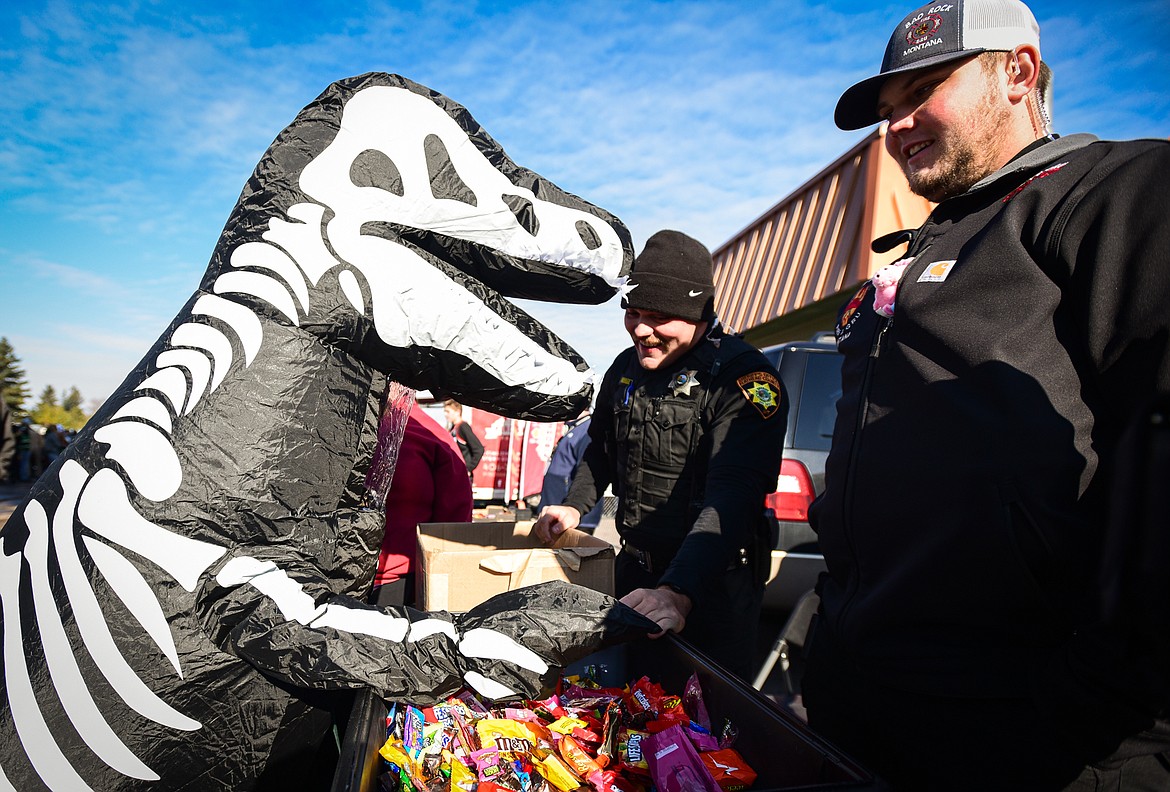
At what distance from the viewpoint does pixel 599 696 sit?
1498mm

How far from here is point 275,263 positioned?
1354 millimetres

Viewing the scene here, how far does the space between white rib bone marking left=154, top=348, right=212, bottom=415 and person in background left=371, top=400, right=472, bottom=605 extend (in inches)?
48.7

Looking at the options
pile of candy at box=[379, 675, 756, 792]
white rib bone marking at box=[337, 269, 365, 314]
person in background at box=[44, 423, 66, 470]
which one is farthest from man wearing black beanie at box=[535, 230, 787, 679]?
person in background at box=[44, 423, 66, 470]

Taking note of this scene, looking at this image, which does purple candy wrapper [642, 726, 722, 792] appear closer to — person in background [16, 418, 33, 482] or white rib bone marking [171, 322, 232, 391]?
white rib bone marking [171, 322, 232, 391]

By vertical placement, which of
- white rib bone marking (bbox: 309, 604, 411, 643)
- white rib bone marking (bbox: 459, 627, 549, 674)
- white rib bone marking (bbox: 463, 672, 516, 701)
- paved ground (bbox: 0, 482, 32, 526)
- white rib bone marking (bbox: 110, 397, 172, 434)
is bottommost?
paved ground (bbox: 0, 482, 32, 526)

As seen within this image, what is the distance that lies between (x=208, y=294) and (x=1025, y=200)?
1587 millimetres

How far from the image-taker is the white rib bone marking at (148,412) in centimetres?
128

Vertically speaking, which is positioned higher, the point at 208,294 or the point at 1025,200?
the point at 1025,200

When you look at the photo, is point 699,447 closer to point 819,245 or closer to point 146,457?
point 146,457

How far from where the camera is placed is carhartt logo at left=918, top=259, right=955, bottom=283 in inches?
49.8

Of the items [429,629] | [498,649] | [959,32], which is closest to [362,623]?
[429,629]

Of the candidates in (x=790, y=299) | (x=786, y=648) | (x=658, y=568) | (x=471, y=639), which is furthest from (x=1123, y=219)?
(x=790, y=299)

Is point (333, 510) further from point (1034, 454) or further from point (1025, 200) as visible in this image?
point (1025, 200)

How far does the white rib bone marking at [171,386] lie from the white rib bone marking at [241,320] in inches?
4.9
